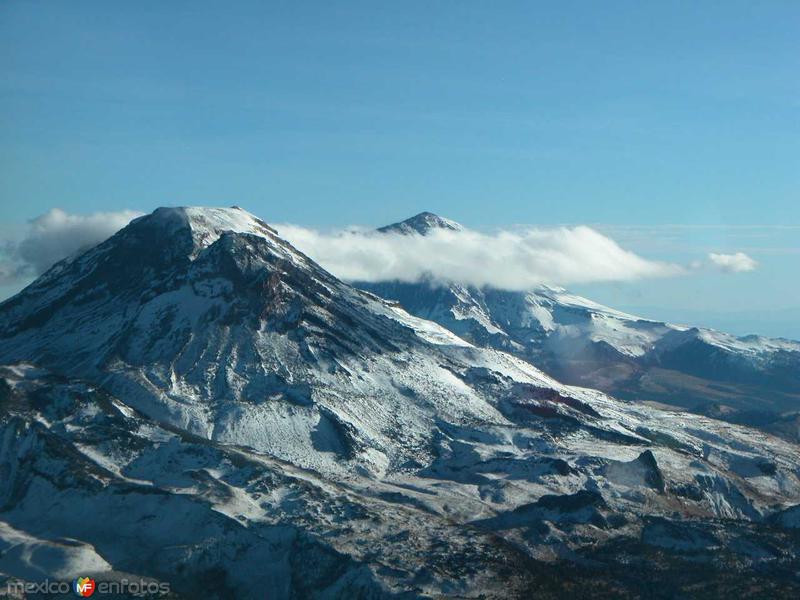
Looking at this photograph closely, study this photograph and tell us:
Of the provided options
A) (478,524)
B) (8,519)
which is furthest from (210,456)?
(478,524)

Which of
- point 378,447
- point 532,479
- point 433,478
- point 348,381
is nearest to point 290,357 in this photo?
point 348,381

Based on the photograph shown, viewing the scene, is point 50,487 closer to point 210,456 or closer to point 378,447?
point 210,456

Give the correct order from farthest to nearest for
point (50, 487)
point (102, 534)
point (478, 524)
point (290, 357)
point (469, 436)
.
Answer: point (290, 357), point (469, 436), point (478, 524), point (50, 487), point (102, 534)

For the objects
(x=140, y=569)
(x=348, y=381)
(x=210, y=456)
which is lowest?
(x=140, y=569)

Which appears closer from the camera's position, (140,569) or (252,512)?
(140,569)

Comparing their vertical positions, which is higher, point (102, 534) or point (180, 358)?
point (180, 358)

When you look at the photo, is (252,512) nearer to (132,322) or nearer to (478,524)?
(478,524)

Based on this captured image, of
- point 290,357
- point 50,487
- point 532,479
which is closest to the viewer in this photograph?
point 50,487
